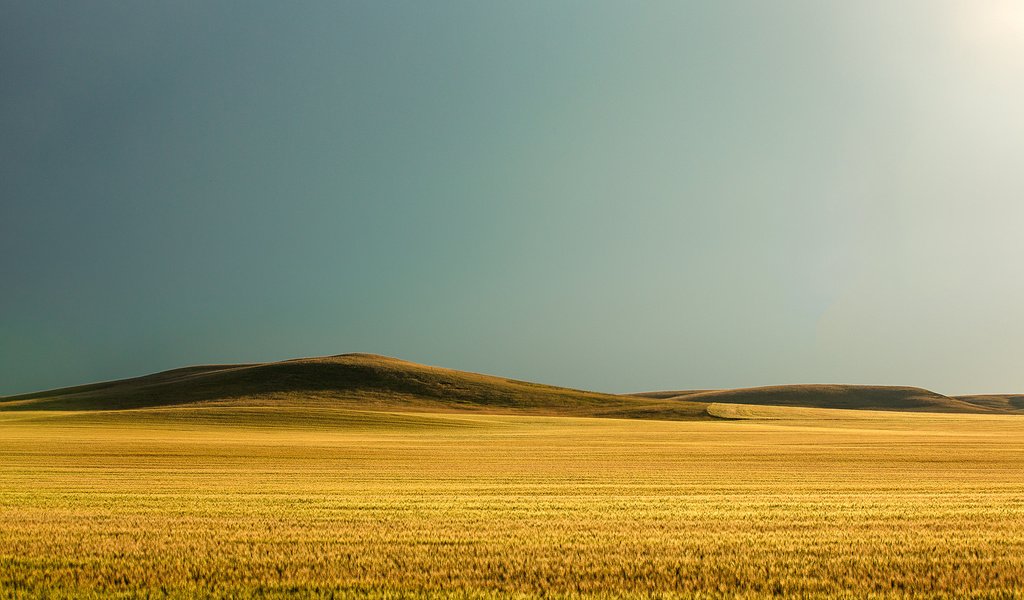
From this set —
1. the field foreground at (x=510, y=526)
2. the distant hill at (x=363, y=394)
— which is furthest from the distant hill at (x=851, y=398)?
the field foreground at (x=510, y=526)

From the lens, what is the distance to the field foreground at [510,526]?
792 centimetres

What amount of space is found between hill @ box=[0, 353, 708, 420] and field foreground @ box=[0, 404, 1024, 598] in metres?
55.4

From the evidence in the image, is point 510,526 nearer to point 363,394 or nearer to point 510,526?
point 510,526

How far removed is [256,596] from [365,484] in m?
13.6

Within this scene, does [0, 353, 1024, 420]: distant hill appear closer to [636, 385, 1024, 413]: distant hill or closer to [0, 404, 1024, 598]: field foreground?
[0, 404, 1024, 598]: field foreground

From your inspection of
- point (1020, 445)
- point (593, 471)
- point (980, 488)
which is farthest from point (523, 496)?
point (1020, 445)

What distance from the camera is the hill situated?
88.0m

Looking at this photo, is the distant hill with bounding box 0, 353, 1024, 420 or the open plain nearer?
the open plain

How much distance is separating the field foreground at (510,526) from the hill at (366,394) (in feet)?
182

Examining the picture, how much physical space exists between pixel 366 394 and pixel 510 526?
281ft

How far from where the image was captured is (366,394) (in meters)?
94.6

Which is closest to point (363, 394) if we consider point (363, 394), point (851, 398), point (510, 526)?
point (363, 394)

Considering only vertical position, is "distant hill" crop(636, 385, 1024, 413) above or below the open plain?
below

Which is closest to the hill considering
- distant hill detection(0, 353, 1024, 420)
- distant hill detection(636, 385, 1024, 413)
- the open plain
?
distant hill detection(0, 353, 1024, 420)
